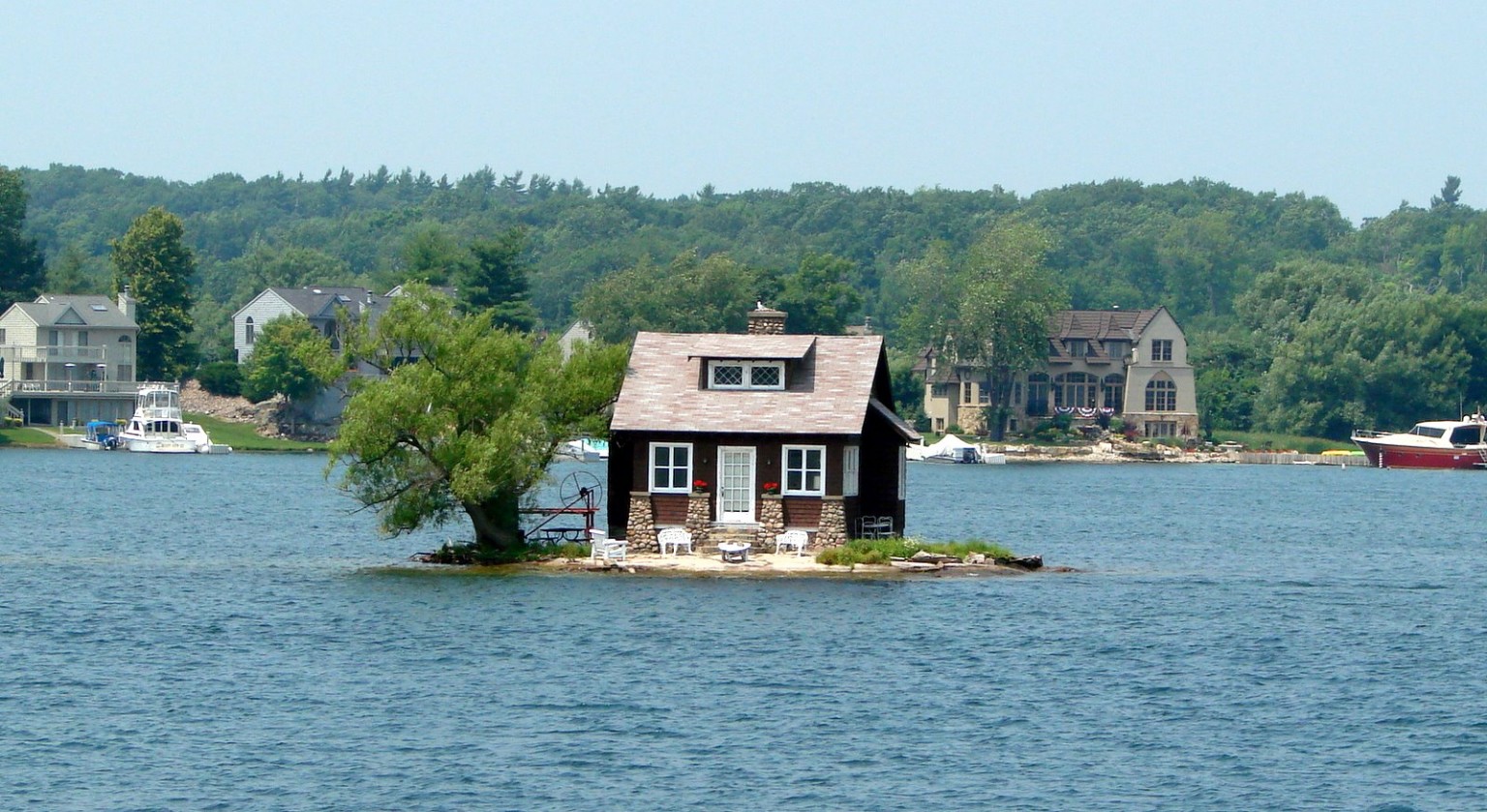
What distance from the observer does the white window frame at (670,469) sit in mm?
49750

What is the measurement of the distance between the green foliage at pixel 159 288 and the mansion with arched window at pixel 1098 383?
50625 mm

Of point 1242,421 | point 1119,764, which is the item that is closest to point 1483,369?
point 1242,421

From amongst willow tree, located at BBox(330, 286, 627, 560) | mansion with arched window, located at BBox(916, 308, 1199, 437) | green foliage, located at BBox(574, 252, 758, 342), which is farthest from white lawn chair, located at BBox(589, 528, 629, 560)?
mansion with arched window, located at BBox(916, 308, 1199, 437)

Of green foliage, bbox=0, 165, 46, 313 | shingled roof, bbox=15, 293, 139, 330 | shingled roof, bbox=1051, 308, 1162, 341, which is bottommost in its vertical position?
shingled roof, bbox=15, 293, 139, 330

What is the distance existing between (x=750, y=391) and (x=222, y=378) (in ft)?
286

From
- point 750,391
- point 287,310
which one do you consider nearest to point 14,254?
point 287,310

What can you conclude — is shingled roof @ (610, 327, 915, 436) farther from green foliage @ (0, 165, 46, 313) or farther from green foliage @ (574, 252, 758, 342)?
green foliage @ (0, 165, 46, 313)

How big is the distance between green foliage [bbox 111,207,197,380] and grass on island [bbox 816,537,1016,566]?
89.9 m

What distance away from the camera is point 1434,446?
447 ft

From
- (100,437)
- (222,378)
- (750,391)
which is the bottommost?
(100,437)

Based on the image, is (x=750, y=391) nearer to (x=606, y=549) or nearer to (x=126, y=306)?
(x=606, y=549)

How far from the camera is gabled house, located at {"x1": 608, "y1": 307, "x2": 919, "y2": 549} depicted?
162ft

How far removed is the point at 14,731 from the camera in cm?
3225

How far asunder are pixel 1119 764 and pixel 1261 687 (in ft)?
25.2
